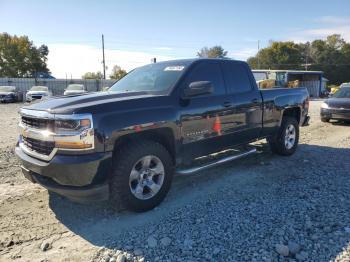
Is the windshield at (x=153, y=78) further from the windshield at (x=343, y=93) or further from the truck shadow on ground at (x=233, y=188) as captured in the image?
the windshield at (x=343, y=93)

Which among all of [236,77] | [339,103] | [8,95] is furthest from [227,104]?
[8,95]

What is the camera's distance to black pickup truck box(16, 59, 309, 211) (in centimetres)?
383

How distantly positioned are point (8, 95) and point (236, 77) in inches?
1118

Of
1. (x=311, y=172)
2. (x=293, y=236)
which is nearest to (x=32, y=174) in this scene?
(x=293, y=236)

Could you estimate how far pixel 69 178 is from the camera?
3.83 metres

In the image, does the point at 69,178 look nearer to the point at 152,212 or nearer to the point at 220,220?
the point at 152,212

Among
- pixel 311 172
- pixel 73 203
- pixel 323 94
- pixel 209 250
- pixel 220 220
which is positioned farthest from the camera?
pixel 323 94

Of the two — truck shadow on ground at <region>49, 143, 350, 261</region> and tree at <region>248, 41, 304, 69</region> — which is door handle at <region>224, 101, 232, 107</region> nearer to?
truck shadow on ground at <region>49, 143, 350, 261</region>

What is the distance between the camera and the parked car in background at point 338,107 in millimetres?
12352

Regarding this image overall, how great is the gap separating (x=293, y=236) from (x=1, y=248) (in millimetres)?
3072

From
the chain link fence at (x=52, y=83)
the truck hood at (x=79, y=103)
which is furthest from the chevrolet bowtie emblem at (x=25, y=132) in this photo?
the chain link fence at (x=52, y=83)

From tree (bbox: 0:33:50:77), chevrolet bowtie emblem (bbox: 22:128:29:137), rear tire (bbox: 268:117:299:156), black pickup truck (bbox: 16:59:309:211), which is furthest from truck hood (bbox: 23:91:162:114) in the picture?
tree (bbox: 0:33:50:77)

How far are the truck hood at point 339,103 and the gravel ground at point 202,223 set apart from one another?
23.8 feet

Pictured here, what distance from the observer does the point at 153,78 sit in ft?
17.4
